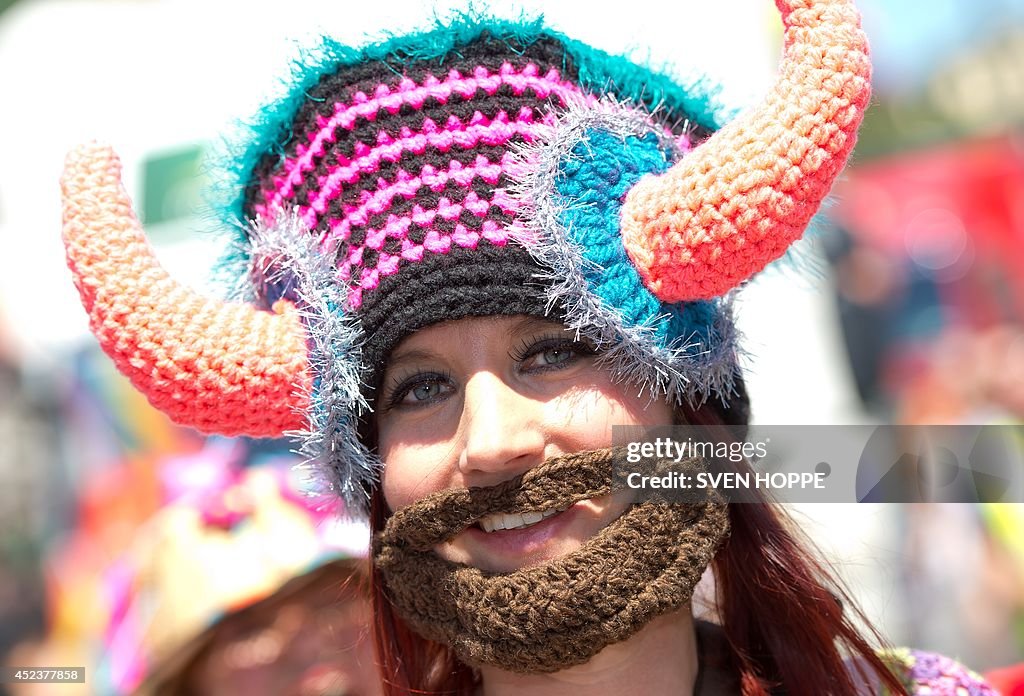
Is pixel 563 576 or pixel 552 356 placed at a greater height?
pixel 552 356

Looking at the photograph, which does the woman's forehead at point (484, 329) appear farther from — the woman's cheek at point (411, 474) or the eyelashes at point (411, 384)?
the woman's cheek at point (411, 474)

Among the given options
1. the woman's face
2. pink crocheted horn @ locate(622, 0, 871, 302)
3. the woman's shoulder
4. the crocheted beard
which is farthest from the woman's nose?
the woman's shoulder

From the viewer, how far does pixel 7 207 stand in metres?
6.18

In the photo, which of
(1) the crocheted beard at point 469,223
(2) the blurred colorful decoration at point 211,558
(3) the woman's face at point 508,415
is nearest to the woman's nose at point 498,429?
(3) the woman's face at point 508,415

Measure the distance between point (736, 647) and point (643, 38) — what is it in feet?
3.44

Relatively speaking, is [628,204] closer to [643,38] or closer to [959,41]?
[643,38]

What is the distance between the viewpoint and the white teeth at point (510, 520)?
150 cm

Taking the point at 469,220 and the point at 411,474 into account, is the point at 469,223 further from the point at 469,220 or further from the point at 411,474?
the point at 411,474

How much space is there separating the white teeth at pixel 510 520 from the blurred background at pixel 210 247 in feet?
10.7

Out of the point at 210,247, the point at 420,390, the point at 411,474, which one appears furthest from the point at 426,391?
the point at 210,247

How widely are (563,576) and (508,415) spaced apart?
24 cm

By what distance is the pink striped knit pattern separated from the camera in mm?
1527

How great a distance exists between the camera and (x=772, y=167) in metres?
1.40

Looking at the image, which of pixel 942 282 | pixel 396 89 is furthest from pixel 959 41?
pixel 396 89
